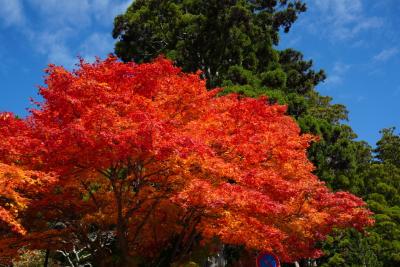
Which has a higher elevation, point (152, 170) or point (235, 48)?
point (235, 48)

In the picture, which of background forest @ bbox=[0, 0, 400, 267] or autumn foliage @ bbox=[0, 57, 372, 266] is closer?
autumn foliage @ bbox=[0, 57, 372, 266]

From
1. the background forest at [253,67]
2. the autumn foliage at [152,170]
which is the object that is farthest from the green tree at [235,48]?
the autumn foliage at [152,170]

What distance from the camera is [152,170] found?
14.3 m

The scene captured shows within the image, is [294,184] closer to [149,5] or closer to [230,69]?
[230,69]

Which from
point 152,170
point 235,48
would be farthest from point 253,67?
point 152,170

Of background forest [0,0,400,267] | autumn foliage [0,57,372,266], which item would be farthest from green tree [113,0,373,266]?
autumn foliage [0,57,372,266]

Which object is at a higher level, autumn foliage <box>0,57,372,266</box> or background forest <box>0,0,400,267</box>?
background forest <box>0,0,400,267</box>

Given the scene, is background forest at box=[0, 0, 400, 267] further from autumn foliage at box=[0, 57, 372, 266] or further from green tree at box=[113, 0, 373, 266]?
autumn foliage at box=[0, 57, 372, 266]

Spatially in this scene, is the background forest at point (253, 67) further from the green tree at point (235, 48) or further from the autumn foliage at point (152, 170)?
the autumn foliage at point (152, 170)

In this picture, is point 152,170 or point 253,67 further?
point 253,67

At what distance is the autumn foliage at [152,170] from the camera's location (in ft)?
41.6

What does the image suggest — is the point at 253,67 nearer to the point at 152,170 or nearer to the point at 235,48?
the point at 235,48

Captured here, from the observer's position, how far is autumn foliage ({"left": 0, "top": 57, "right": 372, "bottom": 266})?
1269 centimetres

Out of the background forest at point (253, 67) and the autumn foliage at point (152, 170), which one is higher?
the background forest at point (253, 67)
